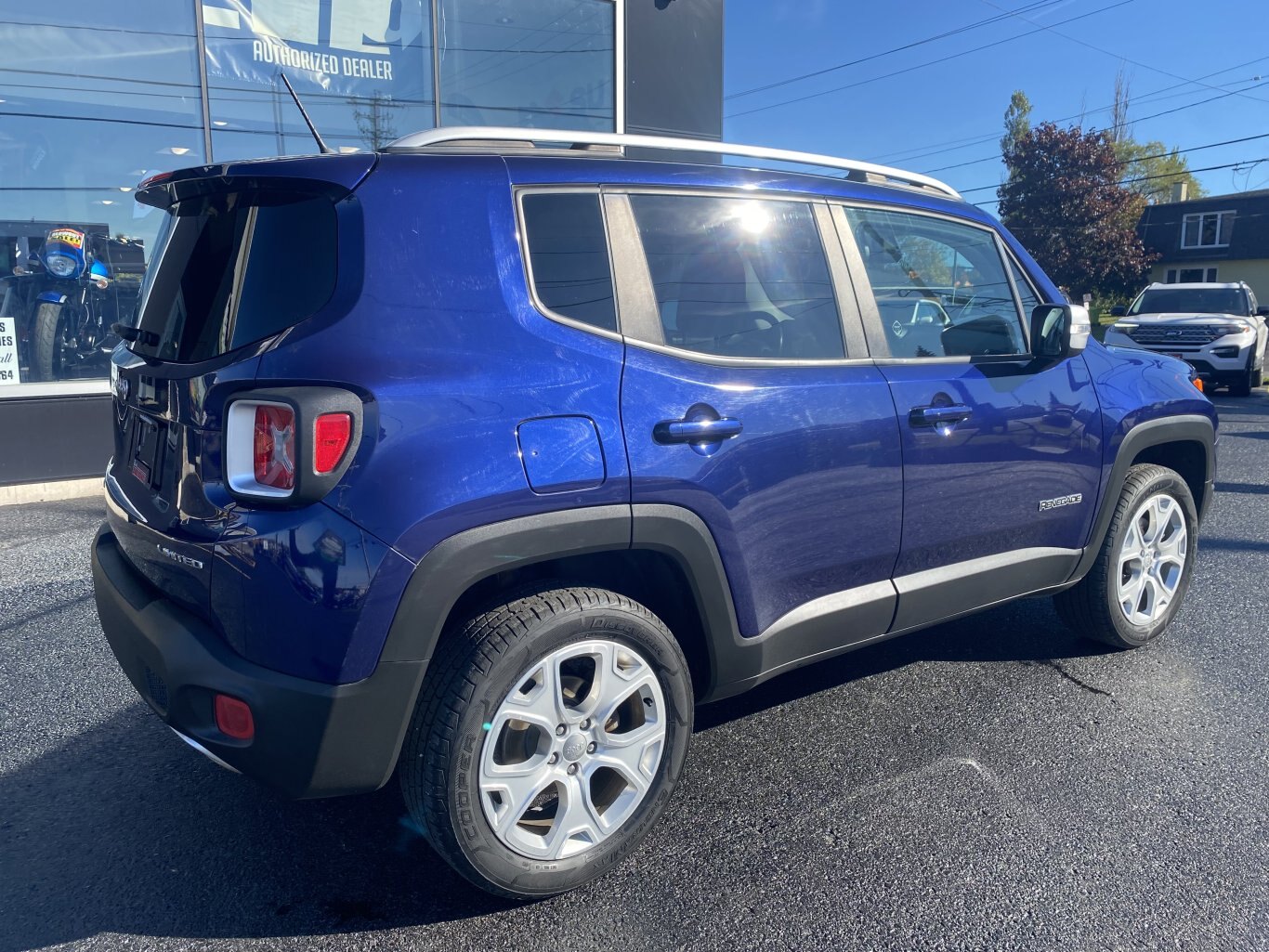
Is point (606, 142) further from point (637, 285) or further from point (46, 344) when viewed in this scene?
point (46, 344)

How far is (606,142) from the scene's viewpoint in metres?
2.85

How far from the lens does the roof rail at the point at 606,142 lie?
2602 mm

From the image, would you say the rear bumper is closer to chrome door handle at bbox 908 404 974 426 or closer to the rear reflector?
the rear reflector

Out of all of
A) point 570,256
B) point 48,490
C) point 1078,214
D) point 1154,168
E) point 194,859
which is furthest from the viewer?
point 1154,168

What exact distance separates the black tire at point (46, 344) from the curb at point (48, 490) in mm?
885

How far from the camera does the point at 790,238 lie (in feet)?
10.1

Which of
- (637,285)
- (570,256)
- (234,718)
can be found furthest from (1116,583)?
(234,718)

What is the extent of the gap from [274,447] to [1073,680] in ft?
10.6

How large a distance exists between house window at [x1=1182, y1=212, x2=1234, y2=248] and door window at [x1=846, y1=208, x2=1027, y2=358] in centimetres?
4869

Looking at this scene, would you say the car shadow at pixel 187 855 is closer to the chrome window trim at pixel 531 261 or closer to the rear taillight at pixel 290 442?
the rear taillight at pixel 290 442

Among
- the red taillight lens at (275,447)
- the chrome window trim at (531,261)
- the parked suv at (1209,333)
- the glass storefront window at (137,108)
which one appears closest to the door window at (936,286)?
the chrome window trim at (531,261)

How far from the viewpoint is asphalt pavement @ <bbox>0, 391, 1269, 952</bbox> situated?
2.45m

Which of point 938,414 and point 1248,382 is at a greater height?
point 938,414

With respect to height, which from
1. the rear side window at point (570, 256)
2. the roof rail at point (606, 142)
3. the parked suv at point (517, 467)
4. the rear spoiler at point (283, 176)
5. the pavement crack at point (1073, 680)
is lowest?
the pavement crack at point (1073, 680)
